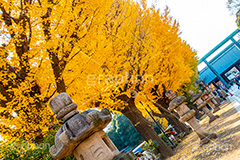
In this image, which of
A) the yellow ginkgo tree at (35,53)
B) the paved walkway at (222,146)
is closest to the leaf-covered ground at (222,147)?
the paved walkway at (222,146)

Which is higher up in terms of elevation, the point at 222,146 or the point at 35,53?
the point at 35,53

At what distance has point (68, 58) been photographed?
8.00 meters

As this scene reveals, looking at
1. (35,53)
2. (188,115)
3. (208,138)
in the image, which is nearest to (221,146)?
(208,138)

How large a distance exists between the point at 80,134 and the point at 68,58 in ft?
16.2

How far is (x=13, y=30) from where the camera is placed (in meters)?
7.16

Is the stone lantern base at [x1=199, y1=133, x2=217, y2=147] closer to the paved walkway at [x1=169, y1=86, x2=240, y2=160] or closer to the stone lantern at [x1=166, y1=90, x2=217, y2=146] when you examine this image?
the stone lantern at [x1=166, y1=90, x2=217, y2=146]

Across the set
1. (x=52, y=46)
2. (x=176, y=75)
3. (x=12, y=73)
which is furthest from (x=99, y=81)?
(x=176, y=75)

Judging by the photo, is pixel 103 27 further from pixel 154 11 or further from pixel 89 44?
pixel 154 11

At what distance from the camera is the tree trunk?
10.7 meters

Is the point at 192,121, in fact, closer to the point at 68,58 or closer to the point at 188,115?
the point at 188,115

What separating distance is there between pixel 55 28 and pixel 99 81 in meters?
3.11

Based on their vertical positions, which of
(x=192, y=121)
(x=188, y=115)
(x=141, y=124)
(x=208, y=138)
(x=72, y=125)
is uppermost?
(x=72, y=125)

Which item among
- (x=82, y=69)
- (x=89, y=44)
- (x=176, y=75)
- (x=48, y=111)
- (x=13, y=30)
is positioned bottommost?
(x=176, y=75)

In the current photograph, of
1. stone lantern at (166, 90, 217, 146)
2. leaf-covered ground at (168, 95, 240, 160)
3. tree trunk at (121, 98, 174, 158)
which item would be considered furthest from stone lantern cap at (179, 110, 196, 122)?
tree trunk at (121, 98, 174, 158)
